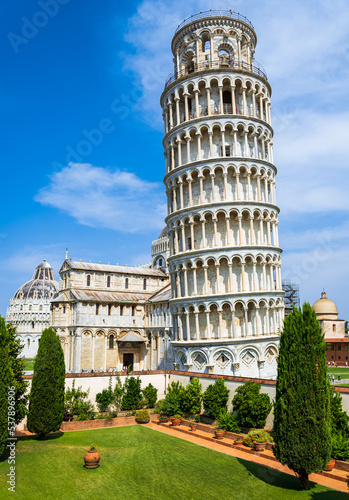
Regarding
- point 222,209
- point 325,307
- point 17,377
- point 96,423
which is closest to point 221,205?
point 222,209

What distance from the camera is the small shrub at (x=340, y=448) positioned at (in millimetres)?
19266

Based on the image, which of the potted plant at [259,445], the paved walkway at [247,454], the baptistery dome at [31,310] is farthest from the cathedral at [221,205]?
the baptistery dome at [31,310]

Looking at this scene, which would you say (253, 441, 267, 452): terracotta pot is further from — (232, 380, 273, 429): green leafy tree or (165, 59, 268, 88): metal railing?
(165, 59, 268, 88): metal railing

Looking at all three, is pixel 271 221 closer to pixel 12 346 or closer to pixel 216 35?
pixel 216 35

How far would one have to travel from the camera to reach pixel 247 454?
A: 875 inches

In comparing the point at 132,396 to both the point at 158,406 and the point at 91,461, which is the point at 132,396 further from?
the point at 91,461

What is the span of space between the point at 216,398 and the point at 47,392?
1098cm

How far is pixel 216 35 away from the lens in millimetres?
41656

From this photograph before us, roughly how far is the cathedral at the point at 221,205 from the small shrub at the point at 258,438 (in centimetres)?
1159

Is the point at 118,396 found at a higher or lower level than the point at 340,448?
higher

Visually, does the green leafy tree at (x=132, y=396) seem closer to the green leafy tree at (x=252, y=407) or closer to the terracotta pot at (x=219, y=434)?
the terracotta pot at (x=219, y=434)

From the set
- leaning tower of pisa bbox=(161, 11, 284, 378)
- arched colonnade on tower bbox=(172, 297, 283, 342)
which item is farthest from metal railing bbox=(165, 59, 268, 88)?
arched colonnade on tower bbox=(172, 297, 283, 342)

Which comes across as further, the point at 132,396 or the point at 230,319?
the point at 230,319

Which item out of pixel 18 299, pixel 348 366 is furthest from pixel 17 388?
pixel 18 299
